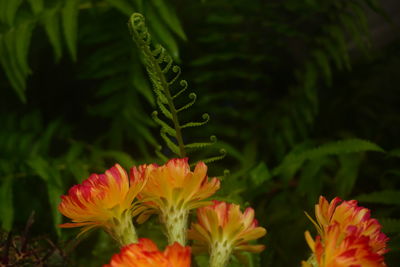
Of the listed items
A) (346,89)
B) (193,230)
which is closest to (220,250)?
(193,230)

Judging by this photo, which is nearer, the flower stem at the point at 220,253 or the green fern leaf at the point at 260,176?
the flower stem at the point at 220,253

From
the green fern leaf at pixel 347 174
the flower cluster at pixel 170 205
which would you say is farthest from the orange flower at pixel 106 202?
the green fern leaf at pixel 347 174

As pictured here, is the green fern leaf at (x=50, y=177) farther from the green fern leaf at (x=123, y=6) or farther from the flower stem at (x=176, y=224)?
the flower stem at (x=176, y=224)

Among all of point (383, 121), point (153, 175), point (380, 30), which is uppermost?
point (153, 175)

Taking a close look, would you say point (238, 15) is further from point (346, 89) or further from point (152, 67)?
point (152, 67)

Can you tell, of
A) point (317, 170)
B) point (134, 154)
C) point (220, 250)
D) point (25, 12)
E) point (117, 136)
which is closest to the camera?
point (220, 250)

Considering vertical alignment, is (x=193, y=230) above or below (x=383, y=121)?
above

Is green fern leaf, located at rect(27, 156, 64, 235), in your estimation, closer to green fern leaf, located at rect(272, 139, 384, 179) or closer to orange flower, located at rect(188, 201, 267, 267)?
green fern leaf, located at rect(272, 139, 384, 179)

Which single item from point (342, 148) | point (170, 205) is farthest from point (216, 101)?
point (170, 205)

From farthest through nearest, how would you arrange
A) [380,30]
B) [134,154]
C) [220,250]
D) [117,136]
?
[380,30] < [134,154] < [117,136] < [220,250]
